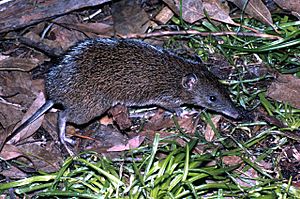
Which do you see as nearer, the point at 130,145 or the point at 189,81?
the point at 130,145

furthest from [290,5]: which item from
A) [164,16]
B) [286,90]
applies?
[164,16]

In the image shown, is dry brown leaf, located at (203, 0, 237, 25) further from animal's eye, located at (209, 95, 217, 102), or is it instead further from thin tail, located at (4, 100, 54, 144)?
thin tail, located at (4, 100, 54, 144)

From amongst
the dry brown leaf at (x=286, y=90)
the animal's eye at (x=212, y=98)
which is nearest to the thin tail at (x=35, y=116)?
the animal's eye at (x=212, y=98)

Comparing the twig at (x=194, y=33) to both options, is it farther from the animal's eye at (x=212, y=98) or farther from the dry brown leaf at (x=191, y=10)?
the animal's eye at (x=212, y=98)

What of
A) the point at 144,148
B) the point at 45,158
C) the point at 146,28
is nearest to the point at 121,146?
the point at 144,148

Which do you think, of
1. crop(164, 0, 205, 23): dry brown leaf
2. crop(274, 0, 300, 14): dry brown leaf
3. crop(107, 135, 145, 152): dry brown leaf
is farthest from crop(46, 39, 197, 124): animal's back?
crop(274, 0, 300, 14): dry brown leaf

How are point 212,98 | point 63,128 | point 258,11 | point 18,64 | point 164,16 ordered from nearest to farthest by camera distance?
1. point 63,128
2. point 212,98
3. point 18,64
4. point 258,11
5. point 164,16

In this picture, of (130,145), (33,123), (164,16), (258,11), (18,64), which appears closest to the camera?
(130,145)

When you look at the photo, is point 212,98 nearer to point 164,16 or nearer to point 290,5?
point 164,16
